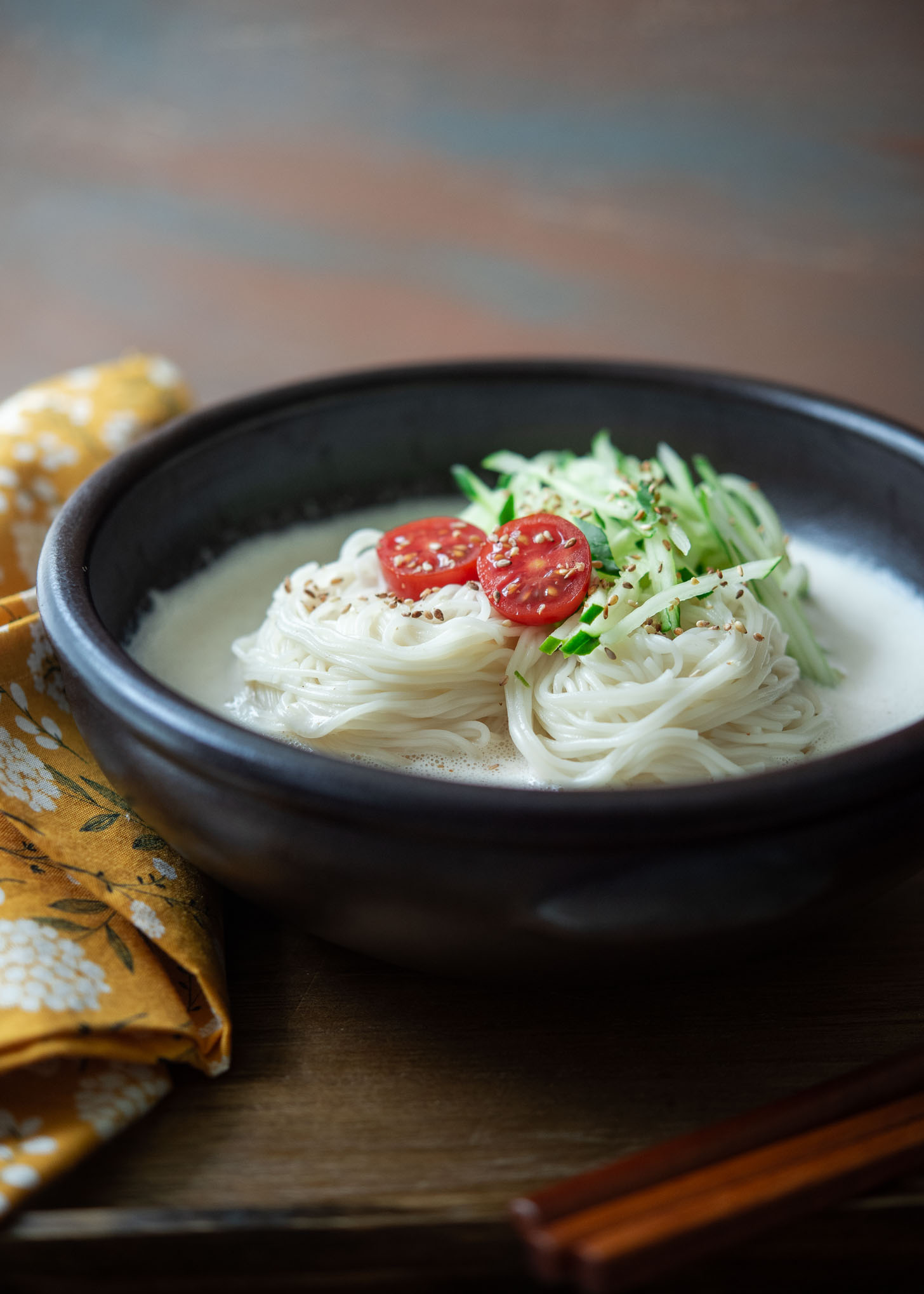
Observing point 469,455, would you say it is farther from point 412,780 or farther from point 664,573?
point 412,780

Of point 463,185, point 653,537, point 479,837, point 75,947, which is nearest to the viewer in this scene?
point 479,837

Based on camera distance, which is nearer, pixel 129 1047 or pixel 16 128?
pixel 129 1047

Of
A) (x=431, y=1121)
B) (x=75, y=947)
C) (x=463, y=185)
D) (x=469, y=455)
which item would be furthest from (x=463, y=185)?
(x=431, y=1121)

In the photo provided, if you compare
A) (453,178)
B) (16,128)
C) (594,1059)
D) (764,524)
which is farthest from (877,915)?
(16,128)

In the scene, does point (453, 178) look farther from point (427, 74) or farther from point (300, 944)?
point (300, 944)

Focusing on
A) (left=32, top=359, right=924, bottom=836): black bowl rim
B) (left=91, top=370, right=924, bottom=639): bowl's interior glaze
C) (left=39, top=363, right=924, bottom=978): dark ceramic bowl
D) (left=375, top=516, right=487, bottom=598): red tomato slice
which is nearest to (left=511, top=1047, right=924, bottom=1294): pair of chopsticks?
(left=39, top=363, right=924, bottom=978): dark ceramic bowl

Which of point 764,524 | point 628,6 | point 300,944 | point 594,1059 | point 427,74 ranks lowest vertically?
point 300,944

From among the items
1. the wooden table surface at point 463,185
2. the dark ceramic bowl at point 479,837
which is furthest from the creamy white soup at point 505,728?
the wooden table surface at point 463,185
